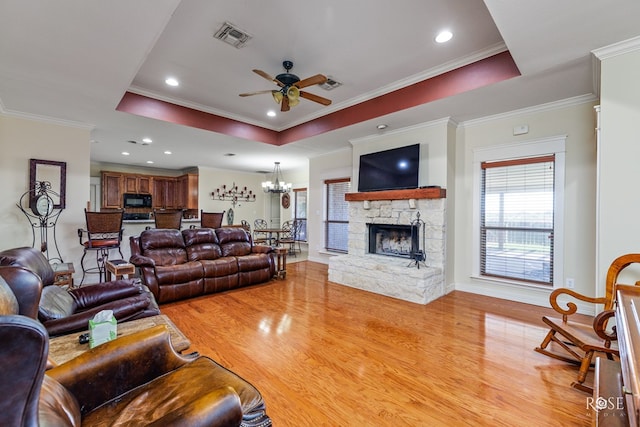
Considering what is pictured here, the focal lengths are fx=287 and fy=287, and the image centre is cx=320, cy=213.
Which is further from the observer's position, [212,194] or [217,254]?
[212,194]

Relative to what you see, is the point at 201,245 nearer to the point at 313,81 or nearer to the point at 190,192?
the point at 313,81

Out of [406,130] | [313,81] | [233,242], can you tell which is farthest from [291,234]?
[313,81]

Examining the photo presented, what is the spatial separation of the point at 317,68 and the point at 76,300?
3279mm

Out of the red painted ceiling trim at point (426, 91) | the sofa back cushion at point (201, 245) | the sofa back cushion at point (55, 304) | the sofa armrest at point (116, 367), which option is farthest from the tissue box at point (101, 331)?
the red painted ceiling trim at point (426, 91)

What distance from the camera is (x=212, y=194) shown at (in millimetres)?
8797

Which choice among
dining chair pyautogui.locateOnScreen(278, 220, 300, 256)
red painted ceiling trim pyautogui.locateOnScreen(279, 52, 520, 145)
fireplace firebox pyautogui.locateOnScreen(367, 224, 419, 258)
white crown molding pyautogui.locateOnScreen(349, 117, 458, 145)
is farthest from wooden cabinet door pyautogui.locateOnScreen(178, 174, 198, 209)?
fireplace firebox pyautogui.locateOnScreen(367, 224, 419, 258)

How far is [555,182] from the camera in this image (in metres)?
3.62

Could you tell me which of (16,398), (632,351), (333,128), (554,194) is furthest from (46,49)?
(554,194)

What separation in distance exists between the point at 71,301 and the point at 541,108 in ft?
17.8

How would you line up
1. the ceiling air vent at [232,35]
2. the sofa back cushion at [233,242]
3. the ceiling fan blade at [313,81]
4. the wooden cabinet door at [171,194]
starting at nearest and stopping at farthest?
the ceiling air vent at [232,35]
the ceiling fan blade at [313,81]
the sofa back cushion at [233,242]
the wooden cabinet door at [171,194]

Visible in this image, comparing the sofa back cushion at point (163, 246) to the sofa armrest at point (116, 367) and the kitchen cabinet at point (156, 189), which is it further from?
the kitchen cabinet at point (156, 189)

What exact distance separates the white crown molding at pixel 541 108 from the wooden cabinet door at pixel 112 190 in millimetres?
8819

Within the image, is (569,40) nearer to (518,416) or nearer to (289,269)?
(518,416)

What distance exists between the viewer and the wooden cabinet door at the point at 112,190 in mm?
8008
